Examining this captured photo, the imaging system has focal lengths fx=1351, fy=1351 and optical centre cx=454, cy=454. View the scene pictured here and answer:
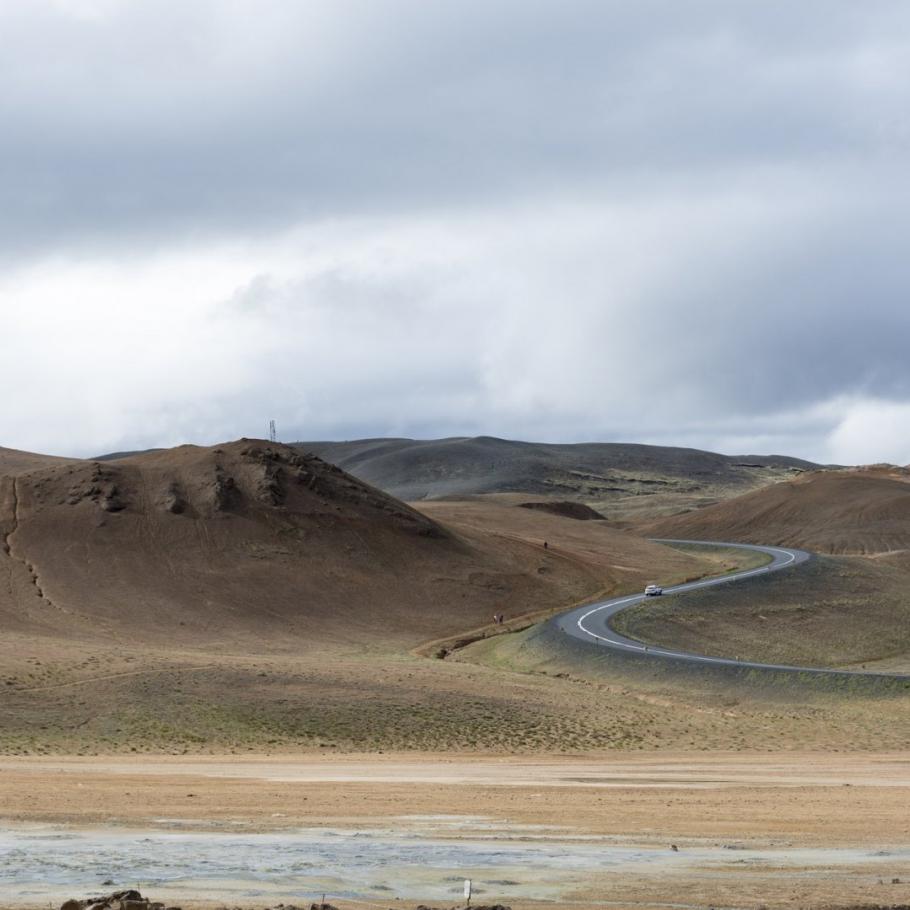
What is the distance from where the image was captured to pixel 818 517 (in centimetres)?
17100

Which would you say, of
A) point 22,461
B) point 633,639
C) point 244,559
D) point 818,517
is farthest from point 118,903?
point 818,517

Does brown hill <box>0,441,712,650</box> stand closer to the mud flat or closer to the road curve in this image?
the road curve

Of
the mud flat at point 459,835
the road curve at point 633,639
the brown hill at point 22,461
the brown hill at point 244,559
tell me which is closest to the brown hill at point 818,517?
the brown hill at point 244,559

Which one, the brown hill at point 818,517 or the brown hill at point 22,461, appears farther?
the brown hill at point 818,517

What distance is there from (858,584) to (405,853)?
78.6 meters

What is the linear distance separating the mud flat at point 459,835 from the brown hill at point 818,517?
132 metres

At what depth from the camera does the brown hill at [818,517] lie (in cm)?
15838

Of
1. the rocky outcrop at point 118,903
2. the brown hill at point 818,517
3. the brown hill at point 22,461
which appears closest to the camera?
the rocky outcrop at point 118,903

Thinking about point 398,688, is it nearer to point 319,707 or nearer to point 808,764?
point 319,707

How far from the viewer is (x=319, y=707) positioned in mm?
45969

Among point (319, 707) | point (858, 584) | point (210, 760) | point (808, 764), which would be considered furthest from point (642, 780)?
point (858, 584)

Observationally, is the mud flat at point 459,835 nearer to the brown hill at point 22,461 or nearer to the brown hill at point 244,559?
the brown hill at point 244,559

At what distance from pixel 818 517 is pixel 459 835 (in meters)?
158

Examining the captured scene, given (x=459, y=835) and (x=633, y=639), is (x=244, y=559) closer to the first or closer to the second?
(x=633, y=639)
